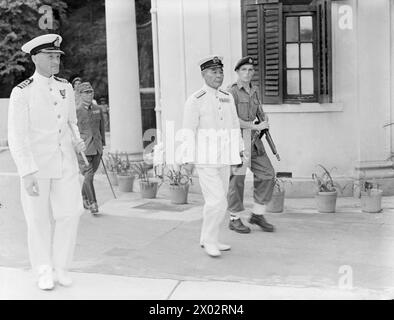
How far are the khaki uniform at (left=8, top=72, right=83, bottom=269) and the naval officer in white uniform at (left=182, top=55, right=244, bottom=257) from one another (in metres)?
1.30

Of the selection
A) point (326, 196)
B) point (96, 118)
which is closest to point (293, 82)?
point (326, 196)

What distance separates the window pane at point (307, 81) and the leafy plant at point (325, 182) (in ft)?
3.46

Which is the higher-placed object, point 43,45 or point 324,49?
point 324,49

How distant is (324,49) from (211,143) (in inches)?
137

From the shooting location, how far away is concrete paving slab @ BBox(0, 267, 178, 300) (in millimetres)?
4980

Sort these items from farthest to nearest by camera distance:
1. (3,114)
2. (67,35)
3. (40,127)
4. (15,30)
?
(67,35)
(3,114)
(15,30)
(40,127)

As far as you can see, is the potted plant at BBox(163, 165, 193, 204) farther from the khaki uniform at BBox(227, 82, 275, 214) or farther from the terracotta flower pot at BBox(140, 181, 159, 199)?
the khaki uniform at BBox(227, 82, 275, 214)

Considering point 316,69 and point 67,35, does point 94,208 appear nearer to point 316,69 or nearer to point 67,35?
point 316,69

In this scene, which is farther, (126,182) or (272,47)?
(126,182)

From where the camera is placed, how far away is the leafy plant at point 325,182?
8336 mm

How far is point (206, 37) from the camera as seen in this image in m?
9.41

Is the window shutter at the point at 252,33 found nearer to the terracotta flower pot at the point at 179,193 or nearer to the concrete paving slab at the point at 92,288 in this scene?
the terracotta flower pot at the point at 179,193

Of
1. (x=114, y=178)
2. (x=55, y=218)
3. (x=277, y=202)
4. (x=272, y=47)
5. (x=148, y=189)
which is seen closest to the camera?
(x=55, y=218)

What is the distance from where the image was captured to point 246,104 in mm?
7113
